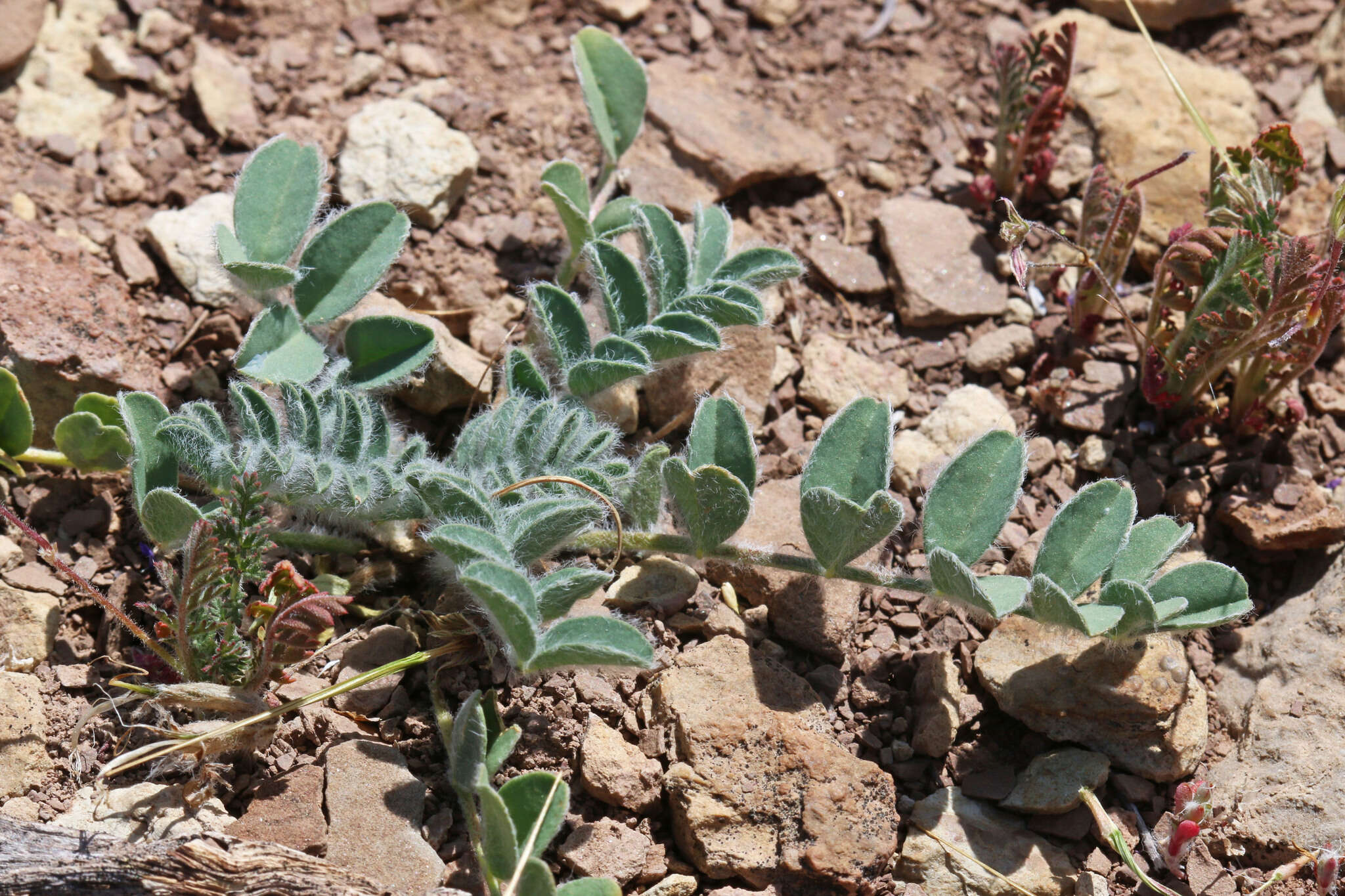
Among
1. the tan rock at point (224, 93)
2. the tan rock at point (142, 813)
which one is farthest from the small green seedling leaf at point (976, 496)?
the tan rock at point (224, 93)

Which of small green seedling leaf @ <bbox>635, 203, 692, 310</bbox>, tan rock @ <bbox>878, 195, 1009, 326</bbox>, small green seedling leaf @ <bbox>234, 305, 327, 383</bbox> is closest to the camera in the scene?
small green seedling leaf @ <bbox>234, 305, 327, 383</bbox>

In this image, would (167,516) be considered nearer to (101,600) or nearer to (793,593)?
(101,600)

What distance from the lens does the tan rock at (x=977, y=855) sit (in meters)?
2.54

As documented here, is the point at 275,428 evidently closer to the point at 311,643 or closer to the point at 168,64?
the point at 311,643

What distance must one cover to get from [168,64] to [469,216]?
1.25 m

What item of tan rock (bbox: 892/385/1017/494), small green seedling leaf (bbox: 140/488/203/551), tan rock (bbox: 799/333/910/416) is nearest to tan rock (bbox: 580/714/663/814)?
small green seedling leaf (bbox: 140/488/203/551)

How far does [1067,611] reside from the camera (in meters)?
2.45

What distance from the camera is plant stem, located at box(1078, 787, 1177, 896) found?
2492 millimetres

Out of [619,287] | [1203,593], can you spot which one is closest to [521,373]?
[619,287]

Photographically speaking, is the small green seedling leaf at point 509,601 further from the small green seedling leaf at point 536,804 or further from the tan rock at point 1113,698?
the tan rock at point 1113,698

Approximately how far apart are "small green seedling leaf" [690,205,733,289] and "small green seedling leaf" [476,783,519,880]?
156cm

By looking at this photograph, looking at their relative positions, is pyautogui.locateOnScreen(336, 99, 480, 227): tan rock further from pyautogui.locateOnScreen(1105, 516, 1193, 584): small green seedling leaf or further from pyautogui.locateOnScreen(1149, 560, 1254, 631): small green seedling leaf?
pyautogui.locateOnScreen(1149, 560, 1254, 631): small green seedling leaf

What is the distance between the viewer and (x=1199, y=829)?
8.62 feet

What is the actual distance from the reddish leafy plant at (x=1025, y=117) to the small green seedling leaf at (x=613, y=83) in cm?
125
